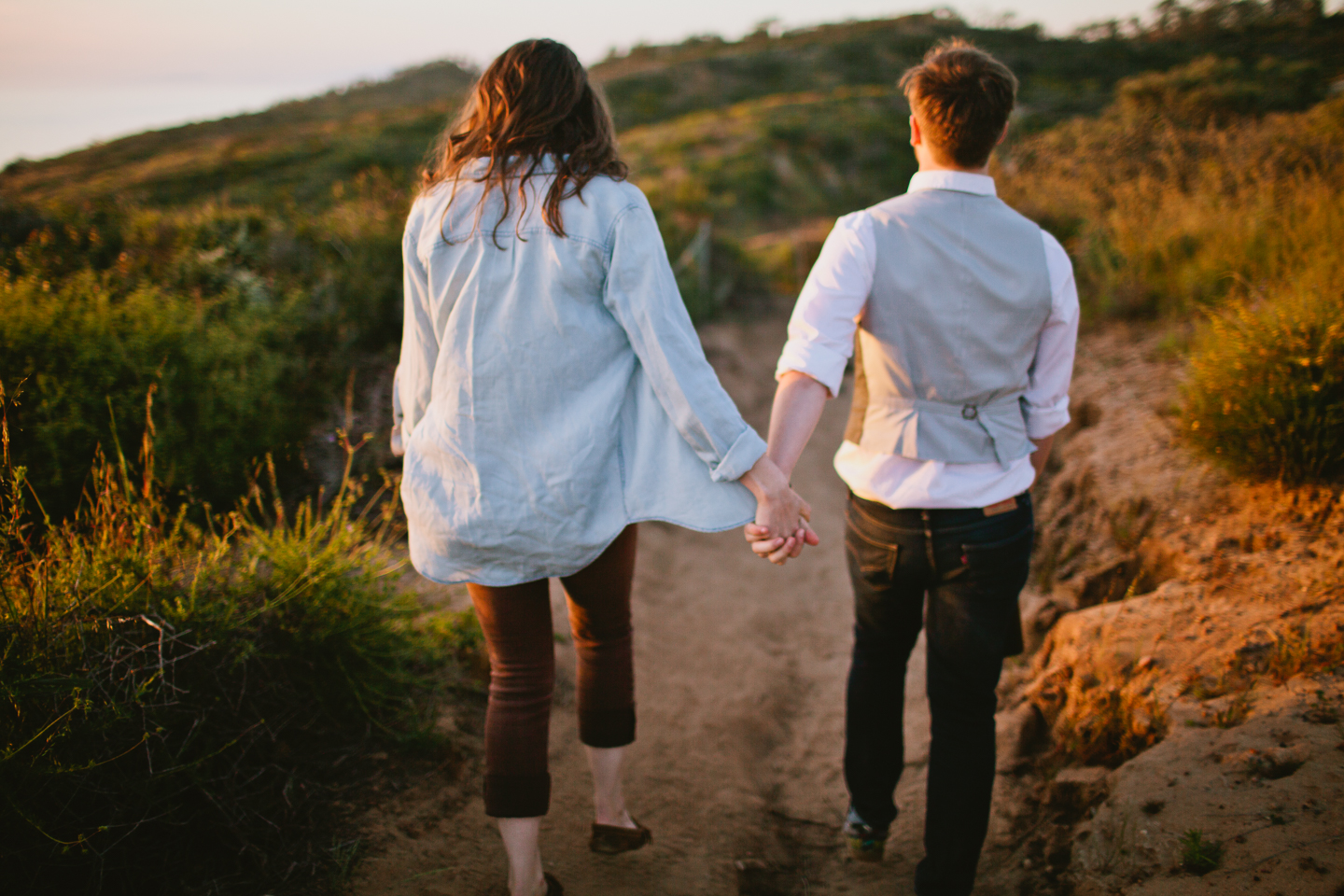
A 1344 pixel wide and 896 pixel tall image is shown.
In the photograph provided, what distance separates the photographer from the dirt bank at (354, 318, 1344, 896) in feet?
6.37

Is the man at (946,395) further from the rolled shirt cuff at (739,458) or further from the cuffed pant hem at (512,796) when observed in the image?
the cuffed pant hem at (512,796)

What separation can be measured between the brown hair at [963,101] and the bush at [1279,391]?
6.86 feet


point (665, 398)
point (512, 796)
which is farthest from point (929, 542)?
point (512, 796)

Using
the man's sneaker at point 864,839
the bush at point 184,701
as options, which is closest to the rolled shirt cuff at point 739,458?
the man's sneaker at point 864,839

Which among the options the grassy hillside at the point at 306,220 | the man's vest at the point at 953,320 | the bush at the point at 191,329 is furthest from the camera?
the grassy hillside at the point at 306,220

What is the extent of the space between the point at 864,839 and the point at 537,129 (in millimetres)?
2218

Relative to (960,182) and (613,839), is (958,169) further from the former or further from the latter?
(613,839)

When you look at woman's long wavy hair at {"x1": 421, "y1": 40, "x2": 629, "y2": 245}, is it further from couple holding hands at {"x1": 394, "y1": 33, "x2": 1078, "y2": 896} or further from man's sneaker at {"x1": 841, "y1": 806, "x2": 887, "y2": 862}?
man's sneaker at {"x1": 841, "y1": 806, "x2": 887, "y2": 862}

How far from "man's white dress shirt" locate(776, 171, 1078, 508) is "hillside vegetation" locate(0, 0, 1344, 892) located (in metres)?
1.72

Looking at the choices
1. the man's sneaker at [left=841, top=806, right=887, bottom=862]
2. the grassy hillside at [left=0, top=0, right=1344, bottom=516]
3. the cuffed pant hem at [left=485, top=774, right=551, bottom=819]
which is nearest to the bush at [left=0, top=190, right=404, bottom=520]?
the grassy hillside at [left=0, top=0, right=1344, bottom=516]

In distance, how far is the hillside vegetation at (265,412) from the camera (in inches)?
75.1

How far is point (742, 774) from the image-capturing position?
9.34ft

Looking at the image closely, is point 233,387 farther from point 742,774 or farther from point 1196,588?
point 1196,588

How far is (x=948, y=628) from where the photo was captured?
6.13 ft
